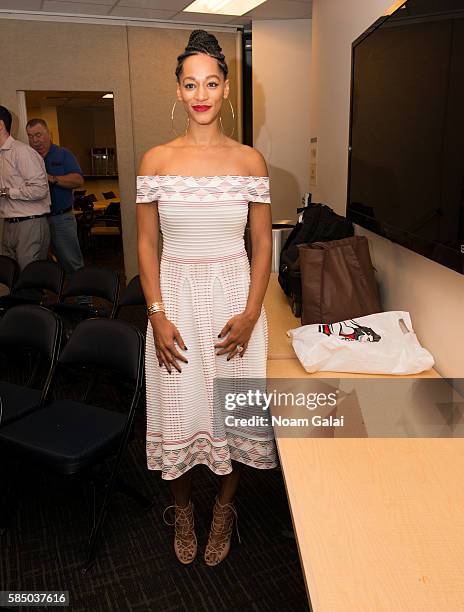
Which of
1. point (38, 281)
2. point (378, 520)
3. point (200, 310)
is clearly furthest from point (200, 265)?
point (38, 281)

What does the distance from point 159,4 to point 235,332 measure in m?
4.19

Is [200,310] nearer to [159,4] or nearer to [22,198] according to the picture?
[22,198]

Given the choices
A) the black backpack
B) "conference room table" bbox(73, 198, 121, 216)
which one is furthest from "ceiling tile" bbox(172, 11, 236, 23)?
"conference room table" bbox(73, 198, 121, 216)

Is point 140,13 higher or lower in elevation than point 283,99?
higher

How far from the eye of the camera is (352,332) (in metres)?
1.80

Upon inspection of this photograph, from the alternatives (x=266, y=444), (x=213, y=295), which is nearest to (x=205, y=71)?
(x=213, y=295)

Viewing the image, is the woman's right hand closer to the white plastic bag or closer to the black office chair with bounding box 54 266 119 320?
the white plastic bag

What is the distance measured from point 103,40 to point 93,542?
4956mm

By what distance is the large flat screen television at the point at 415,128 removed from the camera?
1.40m

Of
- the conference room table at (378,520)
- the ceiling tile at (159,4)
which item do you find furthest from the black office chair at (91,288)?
the ceiling tile at (159,4)

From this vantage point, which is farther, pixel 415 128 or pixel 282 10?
pixel 282 10

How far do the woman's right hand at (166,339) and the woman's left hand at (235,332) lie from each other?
0.42 ft

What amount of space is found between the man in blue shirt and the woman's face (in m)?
3.50

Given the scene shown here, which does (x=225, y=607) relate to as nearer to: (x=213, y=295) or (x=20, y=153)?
(x=213, y=295)
